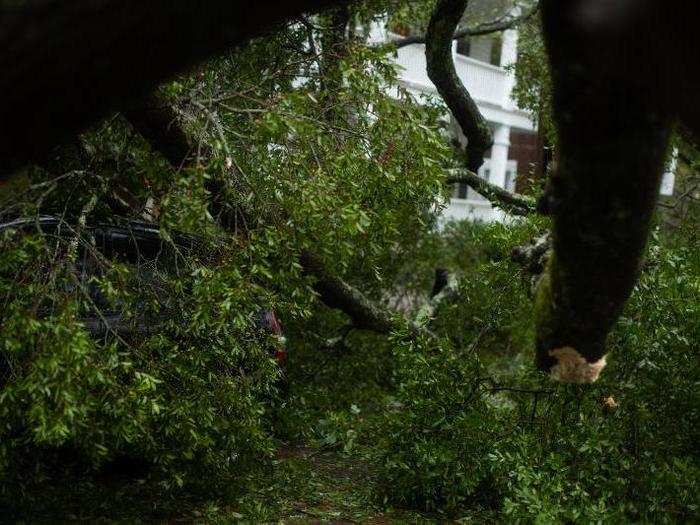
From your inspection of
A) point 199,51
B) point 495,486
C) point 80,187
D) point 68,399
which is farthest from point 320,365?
point 199,51

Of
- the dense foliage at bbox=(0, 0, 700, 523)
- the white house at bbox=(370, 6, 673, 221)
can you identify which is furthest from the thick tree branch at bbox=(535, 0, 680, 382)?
the white house at bbox=(370, 6, 673, 221)

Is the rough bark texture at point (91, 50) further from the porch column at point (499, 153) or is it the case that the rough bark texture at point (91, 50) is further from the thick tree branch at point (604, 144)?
the porch column at point (499, 153)

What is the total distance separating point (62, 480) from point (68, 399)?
2145mm

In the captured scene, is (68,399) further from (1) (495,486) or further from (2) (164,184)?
(1) (495,486)

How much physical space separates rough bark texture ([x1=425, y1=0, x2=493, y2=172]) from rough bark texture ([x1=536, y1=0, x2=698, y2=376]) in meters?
7.92

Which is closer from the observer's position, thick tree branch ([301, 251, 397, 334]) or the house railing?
thick tree branch ([301, 251, 397, 334])

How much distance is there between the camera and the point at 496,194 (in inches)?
396

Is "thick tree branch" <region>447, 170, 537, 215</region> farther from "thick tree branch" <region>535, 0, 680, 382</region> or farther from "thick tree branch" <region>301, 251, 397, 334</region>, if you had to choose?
"thick tree branch" <region>535, 0, 680, 382</region>

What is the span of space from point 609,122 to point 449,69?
27.8ft

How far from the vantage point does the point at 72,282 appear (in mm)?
5559

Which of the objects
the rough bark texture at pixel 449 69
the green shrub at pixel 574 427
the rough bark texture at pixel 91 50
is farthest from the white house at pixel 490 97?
the rough bark texture at pixel 91 50

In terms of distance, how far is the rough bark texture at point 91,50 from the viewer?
1909mm

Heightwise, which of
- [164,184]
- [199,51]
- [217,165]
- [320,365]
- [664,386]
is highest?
[199,51]

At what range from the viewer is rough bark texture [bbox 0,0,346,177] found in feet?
6.26
